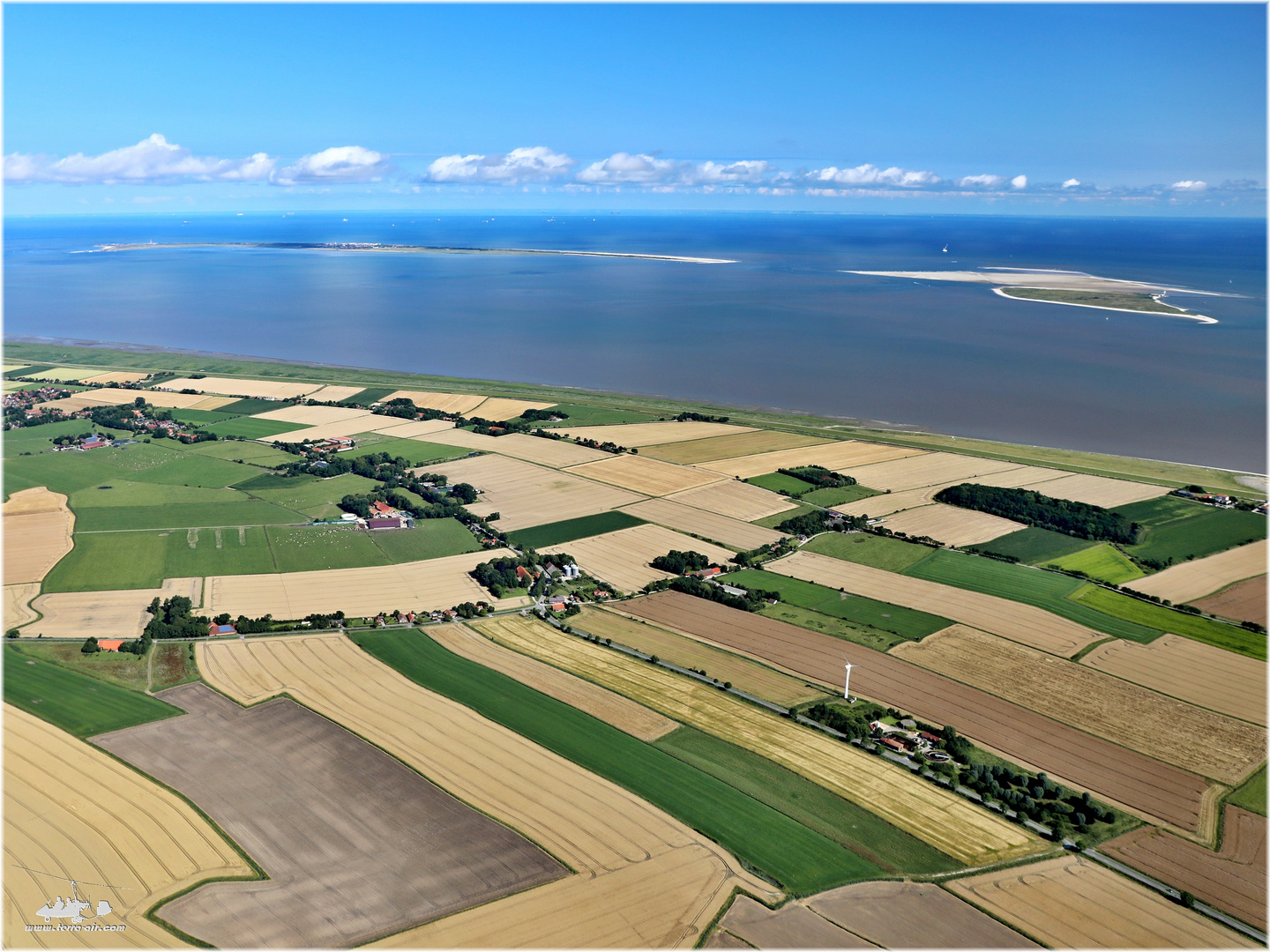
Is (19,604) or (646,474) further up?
(646,474)

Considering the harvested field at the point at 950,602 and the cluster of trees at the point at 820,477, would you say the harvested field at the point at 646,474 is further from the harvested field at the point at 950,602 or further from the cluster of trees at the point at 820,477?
the harvested field at the point at 950,602

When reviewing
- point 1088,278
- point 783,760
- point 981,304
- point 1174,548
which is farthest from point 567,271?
point 783,760

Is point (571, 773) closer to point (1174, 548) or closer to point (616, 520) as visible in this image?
point (616, 520)

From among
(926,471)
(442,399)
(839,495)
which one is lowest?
(839,495)

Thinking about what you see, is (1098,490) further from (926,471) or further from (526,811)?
(526,811)

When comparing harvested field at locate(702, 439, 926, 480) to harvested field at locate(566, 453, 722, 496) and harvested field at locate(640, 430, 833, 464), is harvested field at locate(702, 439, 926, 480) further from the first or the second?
harvested field at locate(566, 453, 722, 496)

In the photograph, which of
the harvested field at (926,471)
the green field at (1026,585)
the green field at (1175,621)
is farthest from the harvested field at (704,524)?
the green field at (1175,621)

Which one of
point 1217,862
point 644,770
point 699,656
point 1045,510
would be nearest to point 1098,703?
point 1217,862
